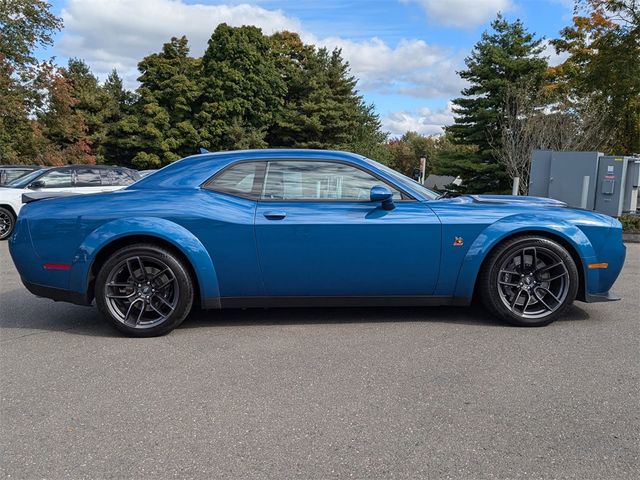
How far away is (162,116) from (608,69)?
32.0 metres

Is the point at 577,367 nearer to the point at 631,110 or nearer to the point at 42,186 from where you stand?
the point at 42,186

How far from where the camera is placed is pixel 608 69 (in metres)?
18.0

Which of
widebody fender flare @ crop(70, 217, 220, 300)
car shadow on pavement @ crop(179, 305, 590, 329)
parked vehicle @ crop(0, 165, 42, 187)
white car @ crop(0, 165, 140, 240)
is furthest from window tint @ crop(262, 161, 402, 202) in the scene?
parked vehicle @ crop(0, 165, 42, 187)

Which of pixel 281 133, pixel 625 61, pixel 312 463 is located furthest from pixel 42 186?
pixel 281 133

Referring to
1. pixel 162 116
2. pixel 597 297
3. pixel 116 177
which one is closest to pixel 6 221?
pixel 116 177

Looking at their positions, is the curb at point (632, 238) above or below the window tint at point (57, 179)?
below

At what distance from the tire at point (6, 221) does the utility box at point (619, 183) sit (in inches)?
546

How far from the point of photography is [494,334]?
4.27m

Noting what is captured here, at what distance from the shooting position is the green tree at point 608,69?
17391 millimetres

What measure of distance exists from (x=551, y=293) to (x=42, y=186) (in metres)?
10.3

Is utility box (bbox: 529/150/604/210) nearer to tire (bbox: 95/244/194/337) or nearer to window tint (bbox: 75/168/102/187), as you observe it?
window tint (bbox: 75/168/102/187)

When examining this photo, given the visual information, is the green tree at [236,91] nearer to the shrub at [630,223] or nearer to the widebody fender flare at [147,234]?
the shrub at [630,223]

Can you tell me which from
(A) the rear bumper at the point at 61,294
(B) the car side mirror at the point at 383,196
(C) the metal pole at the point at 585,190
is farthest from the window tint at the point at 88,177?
(C) the metal pole at the point at 585,190

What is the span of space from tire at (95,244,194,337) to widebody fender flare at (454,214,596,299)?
221cm
